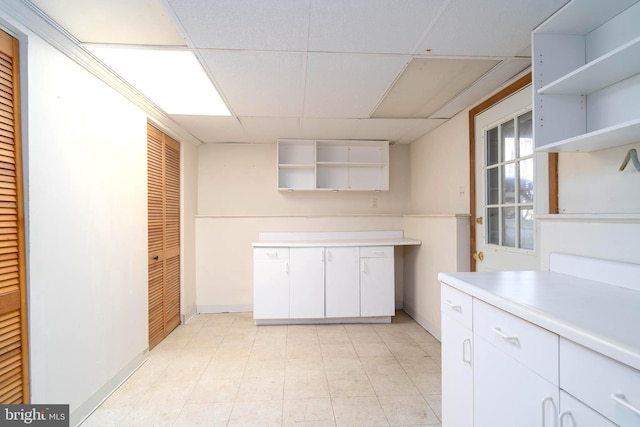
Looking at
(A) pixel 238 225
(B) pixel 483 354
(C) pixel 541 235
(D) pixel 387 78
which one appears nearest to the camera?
(B) pixel 483 354

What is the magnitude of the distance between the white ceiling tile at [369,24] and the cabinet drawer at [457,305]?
1323mm

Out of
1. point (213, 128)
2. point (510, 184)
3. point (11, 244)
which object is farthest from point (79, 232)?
point (510, 184)

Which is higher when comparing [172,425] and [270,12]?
[270,12]

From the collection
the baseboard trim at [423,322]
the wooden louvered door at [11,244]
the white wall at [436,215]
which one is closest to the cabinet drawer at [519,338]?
the white wall at [436,215]

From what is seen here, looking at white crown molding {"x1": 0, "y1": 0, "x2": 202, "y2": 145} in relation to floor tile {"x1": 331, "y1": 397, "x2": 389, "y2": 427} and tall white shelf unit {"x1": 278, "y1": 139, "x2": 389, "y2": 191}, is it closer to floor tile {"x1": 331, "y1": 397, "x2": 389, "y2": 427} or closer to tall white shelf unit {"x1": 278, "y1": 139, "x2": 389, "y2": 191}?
tall white shelf unit {"x1": 278, "y1": 139, "x2": 389, "y2": 191}

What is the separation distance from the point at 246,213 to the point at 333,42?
2577 millimetres

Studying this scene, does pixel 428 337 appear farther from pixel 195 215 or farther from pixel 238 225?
pixel 195 215

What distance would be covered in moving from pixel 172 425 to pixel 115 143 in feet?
6.13

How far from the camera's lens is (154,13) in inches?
53.9

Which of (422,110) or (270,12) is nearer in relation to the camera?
(270,12)

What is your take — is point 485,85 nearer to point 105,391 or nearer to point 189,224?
point 189,224

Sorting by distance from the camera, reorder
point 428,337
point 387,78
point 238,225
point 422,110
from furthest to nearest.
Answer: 1. point 238,225
2. point 428,337
3. point 422,110
4. point 387,78

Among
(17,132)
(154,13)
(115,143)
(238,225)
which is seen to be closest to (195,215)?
(238,225)

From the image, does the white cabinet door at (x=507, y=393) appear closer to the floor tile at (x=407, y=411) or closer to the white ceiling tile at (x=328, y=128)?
the floor tile at (x=407, y=411)
